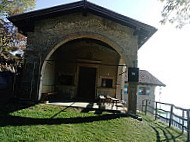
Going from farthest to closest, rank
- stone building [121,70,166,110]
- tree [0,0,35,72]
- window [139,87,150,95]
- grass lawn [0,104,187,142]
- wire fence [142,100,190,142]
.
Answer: window [139,87,150,95], stone building [121,70,166,110], tree [0,0,35,72], wire fence [142,100,190,142], grass lawn [0,104,187,142]

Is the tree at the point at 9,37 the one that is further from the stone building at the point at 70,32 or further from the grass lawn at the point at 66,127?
the grass lawn at the point at 66,127

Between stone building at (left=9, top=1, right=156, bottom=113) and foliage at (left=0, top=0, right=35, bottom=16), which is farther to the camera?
foliage at (left=0, top=0, right=35, bottom=16)

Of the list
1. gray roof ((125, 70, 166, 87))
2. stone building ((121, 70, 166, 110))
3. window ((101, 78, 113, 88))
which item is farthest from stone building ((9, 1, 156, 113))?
gray roof ((125, 70, 166, 87))

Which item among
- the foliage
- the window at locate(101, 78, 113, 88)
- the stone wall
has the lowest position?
the window at locate(101, 78, 113, 88)

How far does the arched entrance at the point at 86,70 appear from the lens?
8.95 m

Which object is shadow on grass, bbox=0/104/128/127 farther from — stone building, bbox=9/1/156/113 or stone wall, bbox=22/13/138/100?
stone wall, bbox=22/13/138/100

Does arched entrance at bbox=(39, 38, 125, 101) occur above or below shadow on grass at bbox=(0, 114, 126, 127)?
above

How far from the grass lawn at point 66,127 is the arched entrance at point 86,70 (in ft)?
12.8

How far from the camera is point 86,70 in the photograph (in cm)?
924

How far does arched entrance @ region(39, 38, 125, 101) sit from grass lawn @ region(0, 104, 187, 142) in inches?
154

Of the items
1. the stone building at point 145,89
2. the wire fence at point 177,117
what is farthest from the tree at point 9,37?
the stone building at point 145,89

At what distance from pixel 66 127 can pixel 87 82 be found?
5611 millimetres

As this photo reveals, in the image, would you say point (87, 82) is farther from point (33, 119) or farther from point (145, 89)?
point (145, 89)

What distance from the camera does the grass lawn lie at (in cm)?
317
